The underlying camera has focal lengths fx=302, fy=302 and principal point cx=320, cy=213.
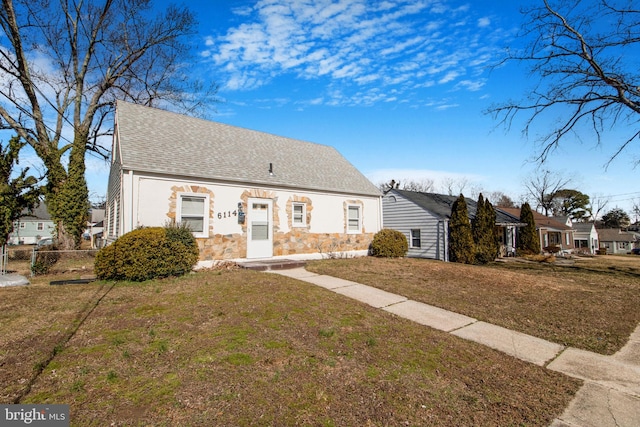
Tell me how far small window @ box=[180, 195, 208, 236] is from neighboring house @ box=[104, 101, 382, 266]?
3 centimetres

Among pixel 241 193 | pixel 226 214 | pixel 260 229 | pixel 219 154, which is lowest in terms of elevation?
pixel 260 229

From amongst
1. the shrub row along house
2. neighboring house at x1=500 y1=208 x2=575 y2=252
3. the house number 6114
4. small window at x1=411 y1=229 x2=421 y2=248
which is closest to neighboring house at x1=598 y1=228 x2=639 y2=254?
neighboring house at x1=500 y1=208 x2=575 y2=252

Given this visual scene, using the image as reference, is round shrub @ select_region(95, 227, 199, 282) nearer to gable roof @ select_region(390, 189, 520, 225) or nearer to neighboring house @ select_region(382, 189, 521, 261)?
neighboring house @ select_region(382, 189, 521, 261)

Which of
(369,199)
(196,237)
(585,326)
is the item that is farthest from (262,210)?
(585,326)

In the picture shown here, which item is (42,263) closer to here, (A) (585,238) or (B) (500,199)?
(A) (585,238)

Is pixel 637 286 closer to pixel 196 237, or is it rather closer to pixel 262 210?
pixel 262 210

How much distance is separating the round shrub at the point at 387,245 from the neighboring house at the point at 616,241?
58802mm

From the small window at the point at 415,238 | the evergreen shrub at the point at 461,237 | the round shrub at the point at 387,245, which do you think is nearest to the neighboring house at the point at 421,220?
the small window at the point at 415,238

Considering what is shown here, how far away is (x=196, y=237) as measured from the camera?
408 inches

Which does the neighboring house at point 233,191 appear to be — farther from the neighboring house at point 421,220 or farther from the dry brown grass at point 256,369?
the dry brown grass at point 256,369

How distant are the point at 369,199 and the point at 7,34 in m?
19.1

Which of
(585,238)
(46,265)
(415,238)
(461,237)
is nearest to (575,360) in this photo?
(461,237)

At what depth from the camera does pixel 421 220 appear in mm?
18281

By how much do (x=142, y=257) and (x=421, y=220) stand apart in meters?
15.0
